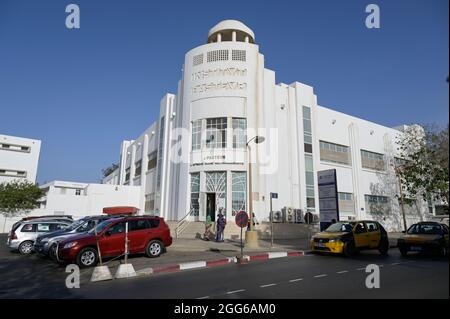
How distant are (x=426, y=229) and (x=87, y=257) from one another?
1391 centimetres

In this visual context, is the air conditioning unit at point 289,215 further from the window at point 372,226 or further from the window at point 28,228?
the window at point 28,228

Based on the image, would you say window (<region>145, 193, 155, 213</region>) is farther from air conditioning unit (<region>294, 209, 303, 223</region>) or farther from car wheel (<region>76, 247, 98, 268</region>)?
car wheel (<region>76, 247, 98, 268</region>)

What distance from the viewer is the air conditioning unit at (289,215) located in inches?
1097

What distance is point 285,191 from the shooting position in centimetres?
2880

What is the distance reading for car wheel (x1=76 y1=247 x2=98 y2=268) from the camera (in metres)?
11.0

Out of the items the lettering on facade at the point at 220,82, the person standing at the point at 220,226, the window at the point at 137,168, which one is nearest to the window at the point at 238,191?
the person standing at the point at 220,226

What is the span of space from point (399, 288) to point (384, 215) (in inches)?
1374

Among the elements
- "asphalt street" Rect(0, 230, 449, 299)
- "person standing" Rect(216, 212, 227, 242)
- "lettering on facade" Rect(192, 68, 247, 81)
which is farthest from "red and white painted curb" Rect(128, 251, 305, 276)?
"lettering on facade" Rect(192, 68, 247, 81)

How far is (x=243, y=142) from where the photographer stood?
87.4ft

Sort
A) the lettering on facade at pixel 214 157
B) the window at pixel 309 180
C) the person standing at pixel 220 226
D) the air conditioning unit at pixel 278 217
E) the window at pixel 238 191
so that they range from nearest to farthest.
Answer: the person standing at pixel 220 226 < the window at pixel 238 191 < the lettering on facade at pixel 214 157 < the air conditioning unit at pixel 278 217 < the window at pixel 309 180

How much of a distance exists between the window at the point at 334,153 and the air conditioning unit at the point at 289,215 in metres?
8.22

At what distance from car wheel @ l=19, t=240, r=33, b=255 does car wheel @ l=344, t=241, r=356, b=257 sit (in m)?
14.7

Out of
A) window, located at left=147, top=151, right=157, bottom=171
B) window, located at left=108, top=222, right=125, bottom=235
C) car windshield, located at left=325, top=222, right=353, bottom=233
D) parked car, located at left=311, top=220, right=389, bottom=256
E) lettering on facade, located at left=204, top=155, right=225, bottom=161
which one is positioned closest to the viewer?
window, located at left=108, top=222, right=125, bottom=235
